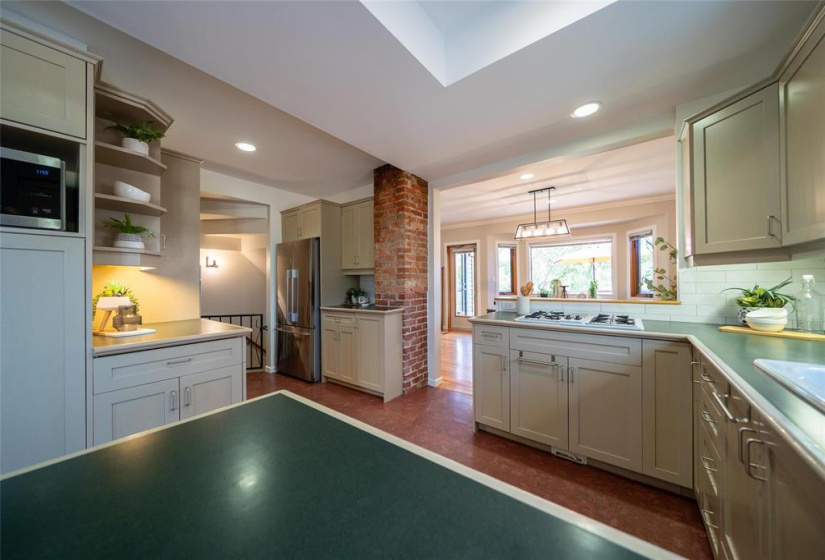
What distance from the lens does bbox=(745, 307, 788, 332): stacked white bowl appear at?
5.05 ft

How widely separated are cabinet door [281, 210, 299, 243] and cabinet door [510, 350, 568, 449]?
10.3ft

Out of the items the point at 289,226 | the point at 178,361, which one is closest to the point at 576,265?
the point at 289,226

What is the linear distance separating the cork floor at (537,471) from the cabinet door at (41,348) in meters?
1.83

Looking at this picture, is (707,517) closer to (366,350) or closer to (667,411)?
(667,411)

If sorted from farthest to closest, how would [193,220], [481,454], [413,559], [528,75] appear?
[193,220] < [481,454] < [528,75] < [413,559]

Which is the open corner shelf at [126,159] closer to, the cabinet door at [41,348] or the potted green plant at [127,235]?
the potted green plant at [127,235]

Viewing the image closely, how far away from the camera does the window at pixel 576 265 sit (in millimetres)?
5664

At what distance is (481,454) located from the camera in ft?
6.77

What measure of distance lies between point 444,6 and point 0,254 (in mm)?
2333

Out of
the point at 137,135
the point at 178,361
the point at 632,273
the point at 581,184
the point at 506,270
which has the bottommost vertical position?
the point at 178,361

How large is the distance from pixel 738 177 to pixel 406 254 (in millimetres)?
2413

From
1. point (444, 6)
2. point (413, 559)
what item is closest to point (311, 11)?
point (444, 6)

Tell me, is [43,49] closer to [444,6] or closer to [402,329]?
[444,6]

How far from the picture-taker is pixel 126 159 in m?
1.91
